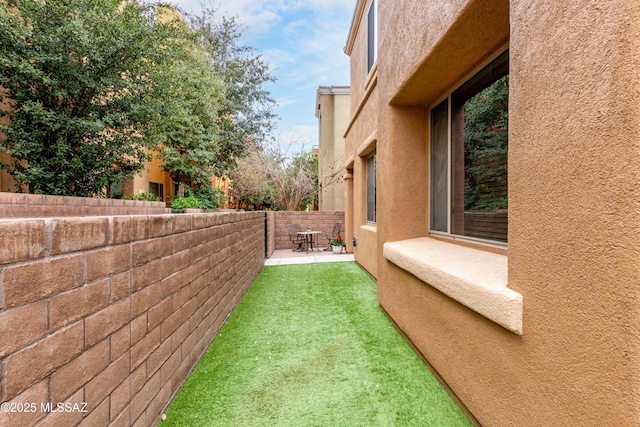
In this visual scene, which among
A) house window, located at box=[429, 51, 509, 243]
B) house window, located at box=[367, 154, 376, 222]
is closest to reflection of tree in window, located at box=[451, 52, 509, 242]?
house window, located at box=[429, 51, 509, 243]

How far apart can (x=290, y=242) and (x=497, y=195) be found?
9885 mm

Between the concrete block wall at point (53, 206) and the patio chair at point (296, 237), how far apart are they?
559 cm

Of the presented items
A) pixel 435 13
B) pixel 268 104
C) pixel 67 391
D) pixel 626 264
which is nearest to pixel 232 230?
pixel 67 391

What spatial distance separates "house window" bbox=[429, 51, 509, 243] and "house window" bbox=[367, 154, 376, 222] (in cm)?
308

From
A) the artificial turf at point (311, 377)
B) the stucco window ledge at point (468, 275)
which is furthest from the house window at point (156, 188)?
the stucco window ledge at point (468, 275)

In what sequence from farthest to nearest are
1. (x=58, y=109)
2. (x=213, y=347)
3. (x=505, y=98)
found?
1. (x=58, y=109)
2. (x=213, y=347)
3. (x=505, y=98)

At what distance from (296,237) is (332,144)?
6.08 meters

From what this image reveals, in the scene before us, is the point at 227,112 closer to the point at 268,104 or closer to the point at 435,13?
the point at 268,104

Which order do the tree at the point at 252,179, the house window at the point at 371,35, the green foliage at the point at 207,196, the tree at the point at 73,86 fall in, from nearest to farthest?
the tree at the point at 73,86 < the house window at the point at 371,35 < the green foliage at the point at 207,196 < the tree at the point at 252,179

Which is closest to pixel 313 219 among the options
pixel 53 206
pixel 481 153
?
pixel 53 206

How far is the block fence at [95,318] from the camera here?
1.02 meters

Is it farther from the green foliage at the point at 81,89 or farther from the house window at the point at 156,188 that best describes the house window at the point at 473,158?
the house window at the point at 156,188

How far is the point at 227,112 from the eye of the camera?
16.0m

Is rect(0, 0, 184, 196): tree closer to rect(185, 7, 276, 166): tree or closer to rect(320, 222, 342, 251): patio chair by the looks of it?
rect(320, 222, 342, 251): patio chair
